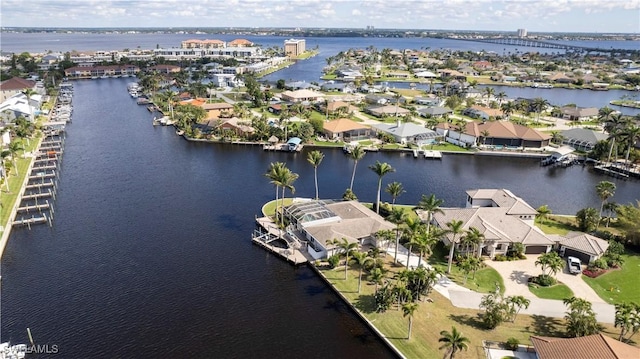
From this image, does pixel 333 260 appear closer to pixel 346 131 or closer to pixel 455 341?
pixel 455 341

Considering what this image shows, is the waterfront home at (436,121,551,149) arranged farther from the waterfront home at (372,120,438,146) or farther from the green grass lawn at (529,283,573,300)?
the green grass lawn at (529,283,573,300)

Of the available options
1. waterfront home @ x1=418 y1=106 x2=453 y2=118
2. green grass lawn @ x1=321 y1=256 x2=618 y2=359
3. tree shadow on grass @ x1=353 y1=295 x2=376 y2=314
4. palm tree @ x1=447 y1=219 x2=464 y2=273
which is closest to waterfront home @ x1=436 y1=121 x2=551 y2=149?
waterfront home @ x1=418 y1=106 x2=453 y2=118

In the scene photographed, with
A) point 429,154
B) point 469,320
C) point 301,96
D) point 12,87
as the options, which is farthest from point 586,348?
point 12,87

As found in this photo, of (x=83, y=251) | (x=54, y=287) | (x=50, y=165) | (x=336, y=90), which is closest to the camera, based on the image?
(x=54, y=287)

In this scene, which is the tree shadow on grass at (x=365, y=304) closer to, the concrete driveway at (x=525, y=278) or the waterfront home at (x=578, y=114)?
the concrete driveway at (x=525, y=278)

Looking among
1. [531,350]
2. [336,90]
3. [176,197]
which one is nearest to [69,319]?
[176,197]

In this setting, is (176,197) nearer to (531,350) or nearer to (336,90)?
(531,350)

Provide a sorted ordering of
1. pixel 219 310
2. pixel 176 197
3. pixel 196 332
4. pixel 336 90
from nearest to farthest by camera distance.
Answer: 1. pixel 196 332
2. pixel 219 310
3. pixel 176 197
4. pixel 336 90
